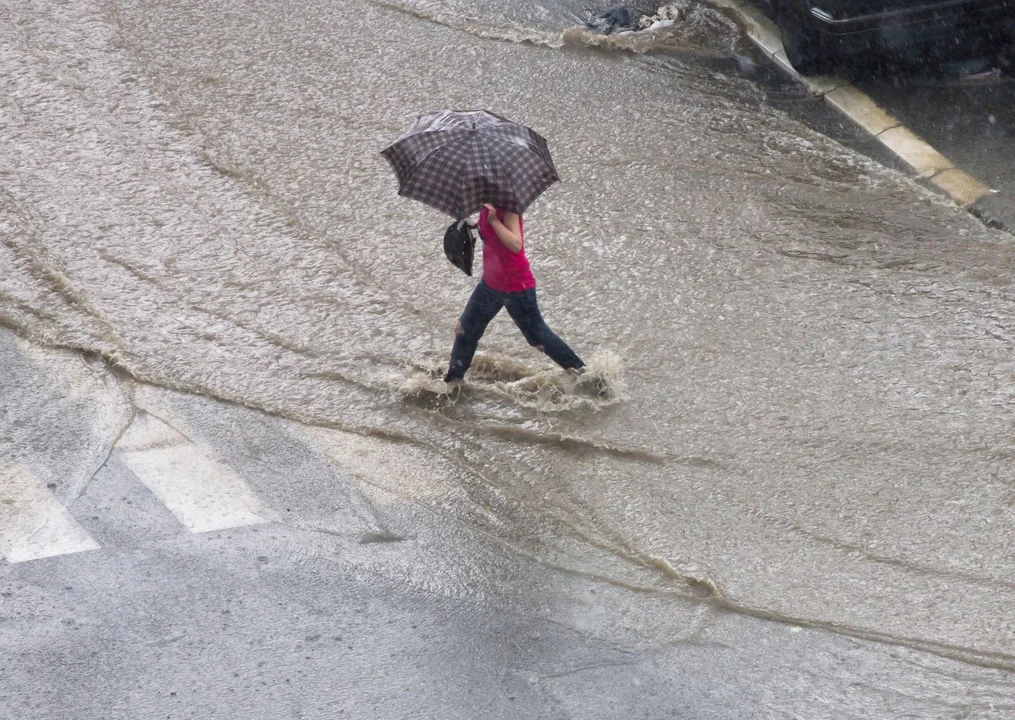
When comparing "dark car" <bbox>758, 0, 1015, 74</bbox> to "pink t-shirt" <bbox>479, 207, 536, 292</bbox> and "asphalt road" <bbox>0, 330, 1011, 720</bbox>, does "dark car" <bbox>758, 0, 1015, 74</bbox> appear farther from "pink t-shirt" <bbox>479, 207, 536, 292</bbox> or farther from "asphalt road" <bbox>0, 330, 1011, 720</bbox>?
"asphalt road" <bbox>0, 330, 1011, 720</bbox>

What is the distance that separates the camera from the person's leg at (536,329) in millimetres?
5609

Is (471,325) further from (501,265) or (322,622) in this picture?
(322,622)

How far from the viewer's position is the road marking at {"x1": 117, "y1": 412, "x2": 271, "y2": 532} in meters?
5.38

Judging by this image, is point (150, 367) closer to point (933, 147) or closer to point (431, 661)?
point (431, 661)

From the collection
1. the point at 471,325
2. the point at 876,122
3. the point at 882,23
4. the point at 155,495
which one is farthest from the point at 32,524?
the point at 882,23

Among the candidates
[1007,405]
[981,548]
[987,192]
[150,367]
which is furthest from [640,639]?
[987,192]

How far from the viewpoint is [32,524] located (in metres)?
5.29

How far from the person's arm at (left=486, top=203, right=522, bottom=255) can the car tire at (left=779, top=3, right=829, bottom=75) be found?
4335mm

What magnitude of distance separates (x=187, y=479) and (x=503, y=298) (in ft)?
6.12

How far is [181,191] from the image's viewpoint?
25.3 feet

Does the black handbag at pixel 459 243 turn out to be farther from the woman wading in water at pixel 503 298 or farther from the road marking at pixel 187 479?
the road marking at pixel 187 479

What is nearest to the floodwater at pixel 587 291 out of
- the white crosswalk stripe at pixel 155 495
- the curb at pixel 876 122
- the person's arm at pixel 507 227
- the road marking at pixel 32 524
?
the curb at pixel 876 122

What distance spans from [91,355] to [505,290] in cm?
258

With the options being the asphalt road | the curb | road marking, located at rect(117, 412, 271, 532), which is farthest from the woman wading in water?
the curb
